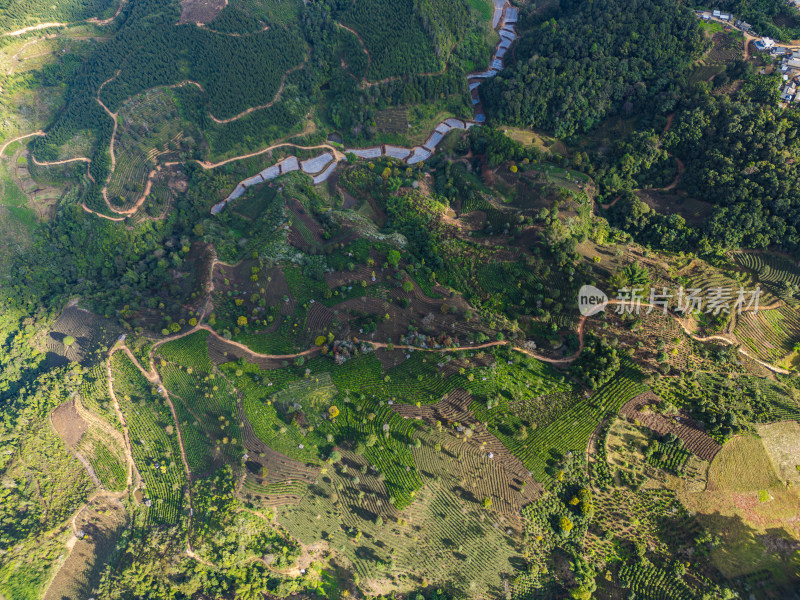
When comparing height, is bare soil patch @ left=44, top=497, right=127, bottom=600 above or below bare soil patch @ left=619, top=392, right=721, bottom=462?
below

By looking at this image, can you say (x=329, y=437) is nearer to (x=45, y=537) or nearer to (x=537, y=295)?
(x=537, y=295)

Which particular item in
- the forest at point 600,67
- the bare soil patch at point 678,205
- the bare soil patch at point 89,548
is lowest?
the bare soil patch at point 89,548

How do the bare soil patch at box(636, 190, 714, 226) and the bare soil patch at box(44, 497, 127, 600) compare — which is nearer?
the bare soil patch at box(44, 497, 127, 600)

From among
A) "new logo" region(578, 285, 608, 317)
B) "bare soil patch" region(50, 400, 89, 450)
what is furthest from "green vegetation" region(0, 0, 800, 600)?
"new logo" region(578, 285, 608, 317)

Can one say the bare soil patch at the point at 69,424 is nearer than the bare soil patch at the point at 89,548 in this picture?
No

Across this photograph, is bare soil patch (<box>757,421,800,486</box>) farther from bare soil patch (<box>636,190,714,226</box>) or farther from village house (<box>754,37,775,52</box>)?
village house (<box>754,37,775,52</box>)

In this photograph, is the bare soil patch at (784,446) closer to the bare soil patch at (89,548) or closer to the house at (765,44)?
the house at (765,44)

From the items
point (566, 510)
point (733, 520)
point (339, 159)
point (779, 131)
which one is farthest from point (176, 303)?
point (779, 131)

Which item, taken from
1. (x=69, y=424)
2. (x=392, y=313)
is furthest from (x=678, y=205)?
(x=69, y=424)

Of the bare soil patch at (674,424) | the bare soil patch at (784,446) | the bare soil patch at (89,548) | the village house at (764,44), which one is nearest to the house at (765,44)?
the village house at (764,44)
